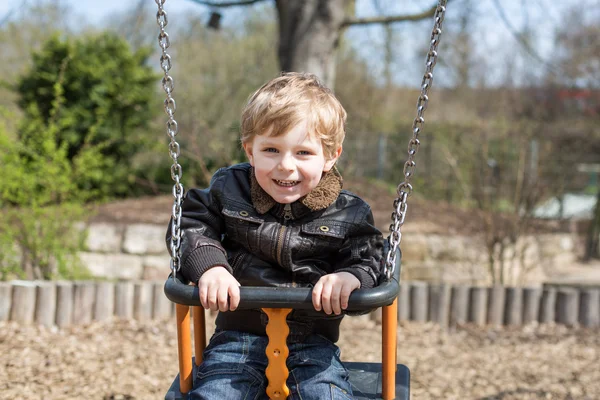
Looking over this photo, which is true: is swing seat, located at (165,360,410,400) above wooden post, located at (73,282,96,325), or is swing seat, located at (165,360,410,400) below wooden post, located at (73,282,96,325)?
above

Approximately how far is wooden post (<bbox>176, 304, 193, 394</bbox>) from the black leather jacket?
202mm

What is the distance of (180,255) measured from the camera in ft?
6.44

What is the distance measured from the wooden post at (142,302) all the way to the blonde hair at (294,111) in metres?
2.61

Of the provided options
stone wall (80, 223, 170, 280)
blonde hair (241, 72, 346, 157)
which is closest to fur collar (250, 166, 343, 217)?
blonde hair (241, 72, 346, 157)

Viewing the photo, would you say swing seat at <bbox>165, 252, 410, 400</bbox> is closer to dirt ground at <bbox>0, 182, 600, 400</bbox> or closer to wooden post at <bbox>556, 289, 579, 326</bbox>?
dirt ground at <bbox>0, 182, 600, 400</bbox>

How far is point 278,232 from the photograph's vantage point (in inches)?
79.4

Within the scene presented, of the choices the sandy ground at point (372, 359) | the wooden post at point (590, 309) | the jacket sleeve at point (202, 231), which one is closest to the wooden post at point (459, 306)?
the sandy ground at point (372, 359)

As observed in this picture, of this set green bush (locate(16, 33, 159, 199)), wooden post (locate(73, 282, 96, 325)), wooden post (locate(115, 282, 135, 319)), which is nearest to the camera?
wooden post (locate(73, 282, 96, 325))

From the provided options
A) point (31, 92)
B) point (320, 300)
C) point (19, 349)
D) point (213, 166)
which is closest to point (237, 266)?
point (320, 300)

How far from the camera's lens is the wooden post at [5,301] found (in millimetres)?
3971

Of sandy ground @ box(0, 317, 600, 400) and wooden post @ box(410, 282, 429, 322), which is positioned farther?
wooden post @ box(410, 282, 429, 322)

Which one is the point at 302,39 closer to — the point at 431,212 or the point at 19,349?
the point at 431,212

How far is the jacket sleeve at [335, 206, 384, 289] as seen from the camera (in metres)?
2.01

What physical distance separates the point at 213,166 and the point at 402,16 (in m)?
2.88
